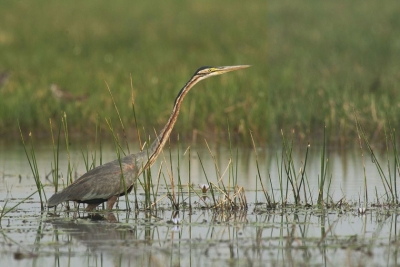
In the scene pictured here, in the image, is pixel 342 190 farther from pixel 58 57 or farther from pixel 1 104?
pixel 58 57

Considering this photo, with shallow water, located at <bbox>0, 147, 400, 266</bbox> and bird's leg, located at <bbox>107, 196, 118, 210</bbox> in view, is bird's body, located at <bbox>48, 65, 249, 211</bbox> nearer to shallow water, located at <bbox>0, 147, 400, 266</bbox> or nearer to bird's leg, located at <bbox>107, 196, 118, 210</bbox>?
bird's leg, located at <bbox>107, 196, 118, 210</bbox>

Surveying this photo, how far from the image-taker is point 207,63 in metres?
21.1

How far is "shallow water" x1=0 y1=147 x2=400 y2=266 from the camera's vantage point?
6.41 meters

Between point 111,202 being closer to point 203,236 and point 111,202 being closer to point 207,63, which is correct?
point 203,236

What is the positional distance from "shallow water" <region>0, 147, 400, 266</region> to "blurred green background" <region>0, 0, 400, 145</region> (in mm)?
1222

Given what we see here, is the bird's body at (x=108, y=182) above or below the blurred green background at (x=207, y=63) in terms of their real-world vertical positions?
below

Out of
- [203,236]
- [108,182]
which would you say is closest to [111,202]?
[108,182]

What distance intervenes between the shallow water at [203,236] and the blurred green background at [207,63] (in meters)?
1.22

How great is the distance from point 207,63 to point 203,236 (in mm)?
14032

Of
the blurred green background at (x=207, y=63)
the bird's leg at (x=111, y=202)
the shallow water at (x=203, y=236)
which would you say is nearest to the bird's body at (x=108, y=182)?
the bird's leg at (x=111, y=202)

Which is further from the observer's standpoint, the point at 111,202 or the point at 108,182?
the point at 111,202

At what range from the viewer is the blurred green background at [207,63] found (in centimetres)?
1427

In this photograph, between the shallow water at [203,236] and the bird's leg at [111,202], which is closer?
the shallow water at [203,236]

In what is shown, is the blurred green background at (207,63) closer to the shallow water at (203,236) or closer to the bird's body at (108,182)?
the bird's body at (108,182)
